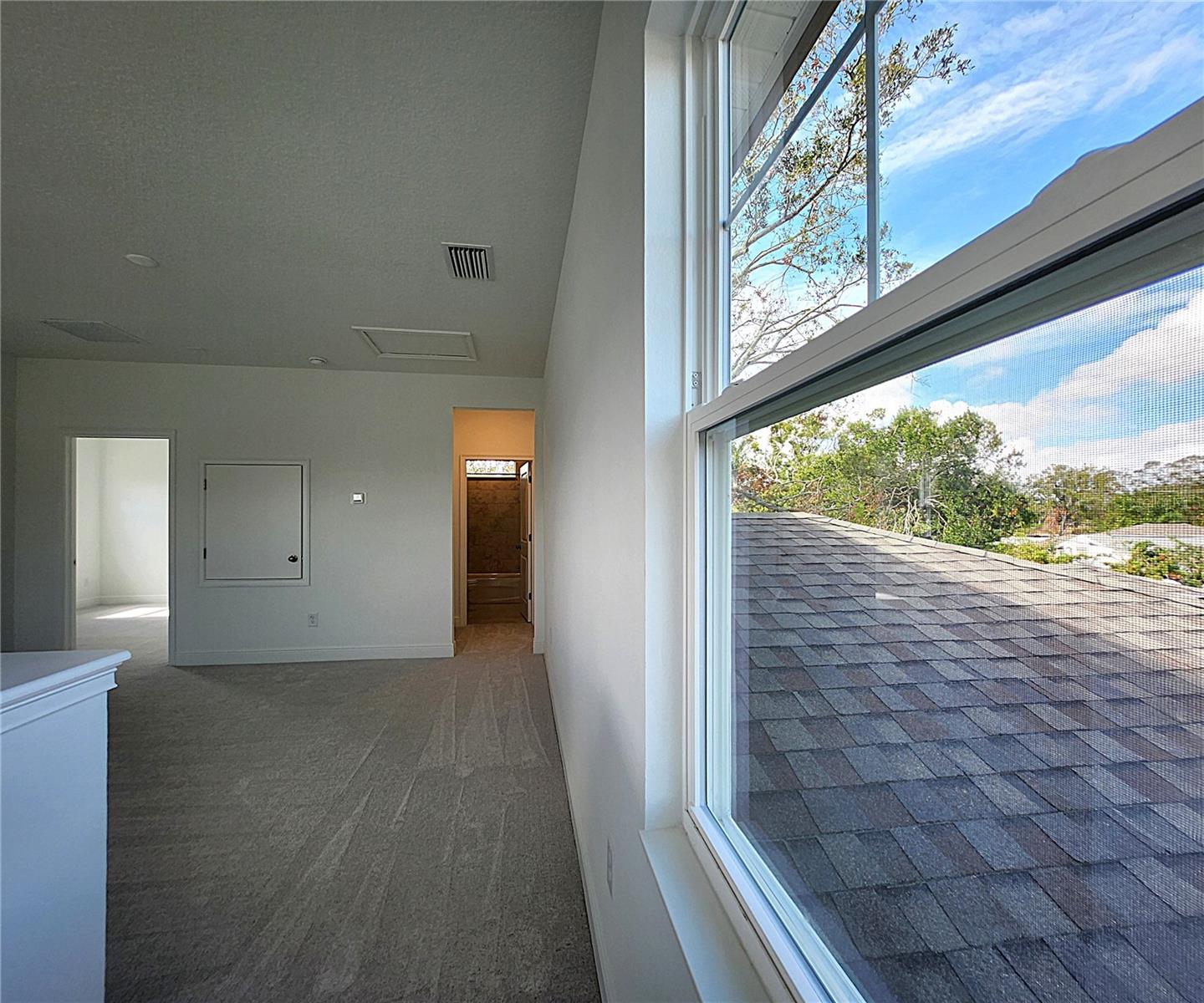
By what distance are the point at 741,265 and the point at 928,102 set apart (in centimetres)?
46

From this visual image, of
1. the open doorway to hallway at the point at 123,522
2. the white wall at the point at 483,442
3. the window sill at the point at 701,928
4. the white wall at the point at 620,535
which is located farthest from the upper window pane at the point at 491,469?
the window sill at the point at 701,928

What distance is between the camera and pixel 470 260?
2.94m

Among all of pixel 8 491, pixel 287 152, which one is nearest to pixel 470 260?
pixel 287 152

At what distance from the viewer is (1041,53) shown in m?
0.42

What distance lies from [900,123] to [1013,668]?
546mm

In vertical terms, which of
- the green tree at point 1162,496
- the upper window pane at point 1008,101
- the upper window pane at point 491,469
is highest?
the upper window pane at point 491,469

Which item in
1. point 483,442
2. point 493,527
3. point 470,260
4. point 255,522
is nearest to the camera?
point 470,260

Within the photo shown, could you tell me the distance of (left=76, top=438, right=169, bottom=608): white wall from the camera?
337 inches

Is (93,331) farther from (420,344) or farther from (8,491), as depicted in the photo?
(420,344)

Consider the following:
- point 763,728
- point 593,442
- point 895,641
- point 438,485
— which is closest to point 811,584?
point 895,641

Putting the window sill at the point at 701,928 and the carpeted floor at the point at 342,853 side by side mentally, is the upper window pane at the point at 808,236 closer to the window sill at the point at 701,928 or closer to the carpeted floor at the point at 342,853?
the window sill at the point at 701,928

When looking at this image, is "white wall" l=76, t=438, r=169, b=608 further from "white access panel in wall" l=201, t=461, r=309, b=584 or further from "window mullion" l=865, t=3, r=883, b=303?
"window mullion" l=865, t=3, r=883, b=303

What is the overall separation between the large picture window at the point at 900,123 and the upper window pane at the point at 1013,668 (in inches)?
5.3

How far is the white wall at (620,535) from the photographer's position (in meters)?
1.12
